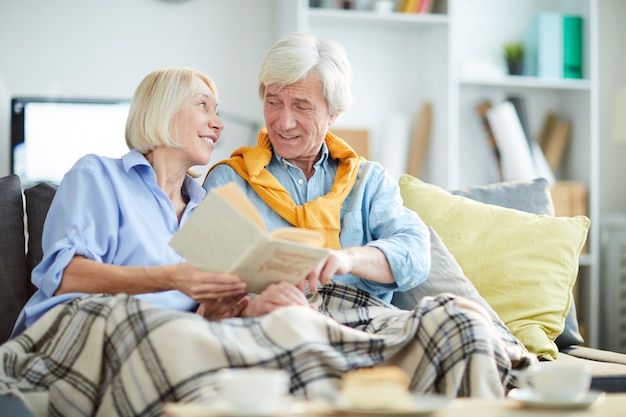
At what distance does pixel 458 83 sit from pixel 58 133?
5.90ft

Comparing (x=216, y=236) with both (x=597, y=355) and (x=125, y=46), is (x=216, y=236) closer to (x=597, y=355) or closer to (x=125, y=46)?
(x=597, y=355)

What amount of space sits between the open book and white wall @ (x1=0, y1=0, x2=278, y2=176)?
227 centimetres

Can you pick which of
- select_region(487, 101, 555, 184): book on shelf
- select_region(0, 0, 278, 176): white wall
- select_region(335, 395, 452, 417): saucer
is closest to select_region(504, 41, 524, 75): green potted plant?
select_region(487, 101, 555, 184): book on shelf

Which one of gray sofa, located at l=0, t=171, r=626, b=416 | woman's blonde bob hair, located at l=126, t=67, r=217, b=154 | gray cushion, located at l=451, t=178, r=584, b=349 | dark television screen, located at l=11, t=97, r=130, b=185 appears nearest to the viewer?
gray sofa, located at l=0, t=171, r=626, b=416

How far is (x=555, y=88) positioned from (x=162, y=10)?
1.87 meters

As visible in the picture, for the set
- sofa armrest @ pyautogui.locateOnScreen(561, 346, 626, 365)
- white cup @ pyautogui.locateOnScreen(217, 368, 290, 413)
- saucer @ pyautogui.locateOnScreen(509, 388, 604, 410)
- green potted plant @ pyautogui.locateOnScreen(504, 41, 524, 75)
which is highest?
green potted plant @ pyautogui.locateOnScreen(504, 41, 524, 75)

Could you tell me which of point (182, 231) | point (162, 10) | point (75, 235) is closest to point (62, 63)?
point (162, 10)

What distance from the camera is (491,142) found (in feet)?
13.6

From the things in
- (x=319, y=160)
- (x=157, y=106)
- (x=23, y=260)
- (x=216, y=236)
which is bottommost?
(x=23, y=260)

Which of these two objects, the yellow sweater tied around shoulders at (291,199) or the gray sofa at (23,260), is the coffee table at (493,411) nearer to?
the gray sofa at (23,260)

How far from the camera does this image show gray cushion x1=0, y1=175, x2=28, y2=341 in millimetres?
2014

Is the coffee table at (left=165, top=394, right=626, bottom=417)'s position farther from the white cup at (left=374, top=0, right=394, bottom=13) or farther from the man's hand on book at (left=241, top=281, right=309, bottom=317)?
the white cup at (left=374, top=0, right=394, bottom=13)

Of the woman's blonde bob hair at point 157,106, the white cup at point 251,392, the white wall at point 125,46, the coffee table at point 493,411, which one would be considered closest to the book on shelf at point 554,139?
the white wall at point 125,46

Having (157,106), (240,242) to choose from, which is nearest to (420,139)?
(157,106)
